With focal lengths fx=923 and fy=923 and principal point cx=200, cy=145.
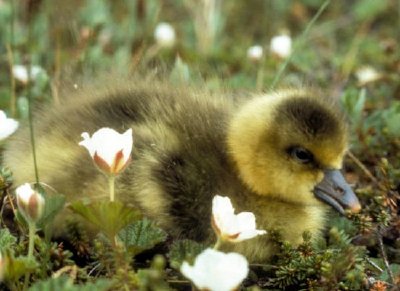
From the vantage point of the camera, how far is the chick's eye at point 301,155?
7.73ft

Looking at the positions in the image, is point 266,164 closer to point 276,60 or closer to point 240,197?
point 240,197

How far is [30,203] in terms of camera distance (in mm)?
2000

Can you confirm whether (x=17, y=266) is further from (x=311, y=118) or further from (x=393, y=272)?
(x=393, y=272)

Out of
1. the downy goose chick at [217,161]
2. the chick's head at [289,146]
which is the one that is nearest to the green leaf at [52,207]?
the downy goose chick at [217,161]

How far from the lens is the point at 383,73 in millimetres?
3844

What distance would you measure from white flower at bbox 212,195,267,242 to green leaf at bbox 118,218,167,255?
0.55 feet

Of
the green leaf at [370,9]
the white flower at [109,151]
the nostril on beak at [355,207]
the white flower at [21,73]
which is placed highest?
the green leaf at [370,9]

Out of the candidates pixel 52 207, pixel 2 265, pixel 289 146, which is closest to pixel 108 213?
pixel 52 207

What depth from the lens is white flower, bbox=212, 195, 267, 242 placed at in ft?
6.54

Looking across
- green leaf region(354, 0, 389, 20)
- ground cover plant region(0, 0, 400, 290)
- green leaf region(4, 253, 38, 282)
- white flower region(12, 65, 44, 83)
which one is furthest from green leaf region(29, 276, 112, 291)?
green leaf region(354, 0, 389, 20)

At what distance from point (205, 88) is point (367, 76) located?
116 centimetres

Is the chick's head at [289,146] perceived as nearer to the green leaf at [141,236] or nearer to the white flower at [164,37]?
the green leaf at [141,236]

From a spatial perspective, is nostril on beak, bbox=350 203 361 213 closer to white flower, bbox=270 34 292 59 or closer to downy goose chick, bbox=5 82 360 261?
downy goose chick, bbox=5 82 360 261

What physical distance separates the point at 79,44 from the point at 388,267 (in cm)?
173
